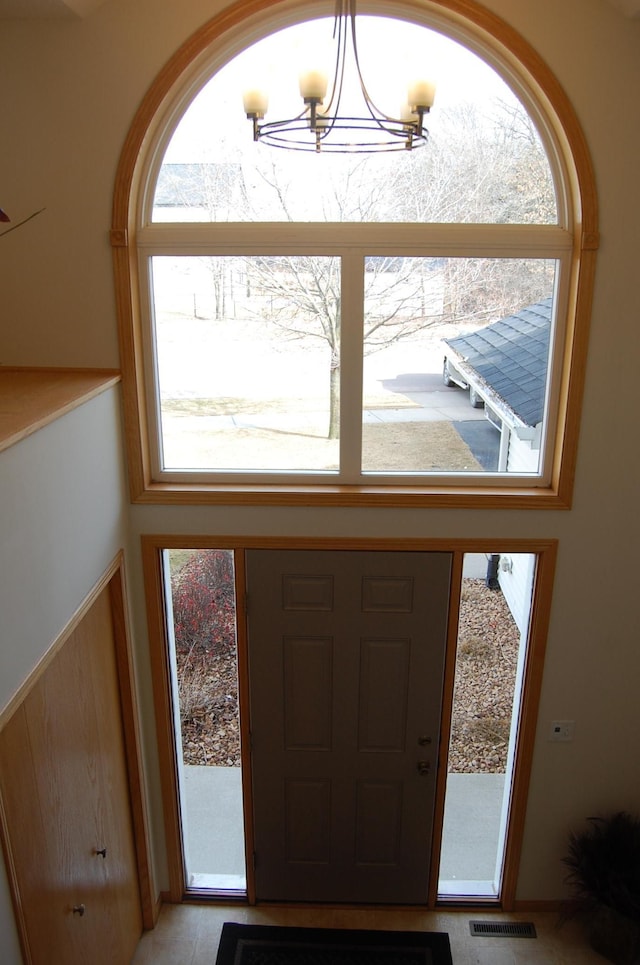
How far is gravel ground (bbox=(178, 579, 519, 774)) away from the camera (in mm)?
3605

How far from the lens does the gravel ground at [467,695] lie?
142 inches

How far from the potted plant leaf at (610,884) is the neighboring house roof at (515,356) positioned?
2.09 metres

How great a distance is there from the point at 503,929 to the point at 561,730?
1102 mm

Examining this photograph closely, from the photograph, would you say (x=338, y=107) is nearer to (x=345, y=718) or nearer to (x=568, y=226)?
(x=568, y=226)

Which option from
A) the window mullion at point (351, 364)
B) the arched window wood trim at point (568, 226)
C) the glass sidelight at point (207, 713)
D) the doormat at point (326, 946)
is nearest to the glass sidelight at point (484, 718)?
the doormat at point (326, 946)

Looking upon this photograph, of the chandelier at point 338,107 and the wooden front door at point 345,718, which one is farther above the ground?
the chandelier at point 338,107

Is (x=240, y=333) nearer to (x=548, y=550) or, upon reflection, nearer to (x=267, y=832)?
(x=548, y=550)

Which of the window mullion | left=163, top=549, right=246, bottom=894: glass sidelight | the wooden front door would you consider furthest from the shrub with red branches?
the window mullion

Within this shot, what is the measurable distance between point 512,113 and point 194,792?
3.62m

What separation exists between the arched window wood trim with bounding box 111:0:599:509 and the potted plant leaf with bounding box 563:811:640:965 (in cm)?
170

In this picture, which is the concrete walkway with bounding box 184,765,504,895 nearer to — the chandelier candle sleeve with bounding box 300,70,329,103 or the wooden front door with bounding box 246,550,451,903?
the wooden front door with bounding box 246,550,451,903

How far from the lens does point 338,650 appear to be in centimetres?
Answer: 357

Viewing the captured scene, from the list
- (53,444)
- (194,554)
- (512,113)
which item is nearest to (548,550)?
(194,554)

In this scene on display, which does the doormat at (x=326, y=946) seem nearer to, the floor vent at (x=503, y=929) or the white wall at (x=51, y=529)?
the floor vent at (x=503, y=929)
